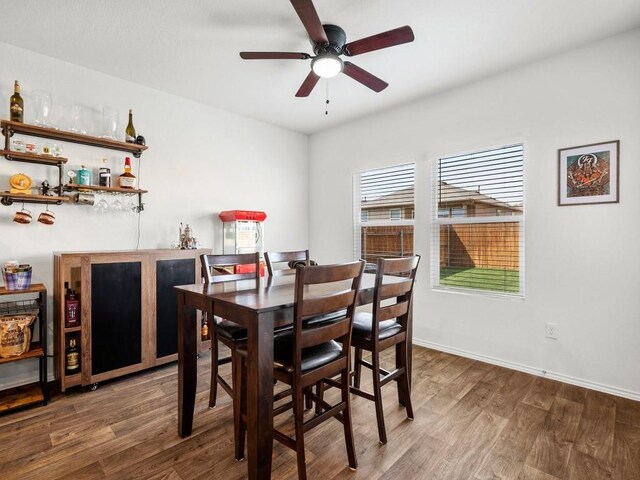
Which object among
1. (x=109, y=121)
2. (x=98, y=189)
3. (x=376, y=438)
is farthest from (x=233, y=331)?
(x=109, y=121)

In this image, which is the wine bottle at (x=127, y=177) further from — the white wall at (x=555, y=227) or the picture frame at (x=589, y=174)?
the picture frame at (x=589, y=174)

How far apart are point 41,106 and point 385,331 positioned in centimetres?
307

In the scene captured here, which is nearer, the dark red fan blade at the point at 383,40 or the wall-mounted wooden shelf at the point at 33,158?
the dark red fan blade at the point at 383,40

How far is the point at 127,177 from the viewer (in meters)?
2.96

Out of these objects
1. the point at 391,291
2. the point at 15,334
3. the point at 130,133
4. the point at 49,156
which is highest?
the point at 130,133

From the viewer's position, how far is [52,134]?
2.61 meters

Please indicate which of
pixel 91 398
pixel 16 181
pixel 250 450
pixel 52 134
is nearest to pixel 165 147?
pixel 52 134

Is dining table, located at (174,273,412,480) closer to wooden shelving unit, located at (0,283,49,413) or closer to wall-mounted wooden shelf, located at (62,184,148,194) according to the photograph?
wooden shelving unit, located at (0,283,49,413)

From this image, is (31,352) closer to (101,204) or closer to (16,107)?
(101,204)

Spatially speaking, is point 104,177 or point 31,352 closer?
point 31,352

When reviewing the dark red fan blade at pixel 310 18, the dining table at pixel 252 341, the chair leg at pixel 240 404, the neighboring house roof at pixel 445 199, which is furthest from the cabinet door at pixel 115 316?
the neighboring house roof at pixel 445 199

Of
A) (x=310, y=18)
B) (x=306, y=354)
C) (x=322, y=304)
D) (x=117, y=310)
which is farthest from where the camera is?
(x=117, y=310)

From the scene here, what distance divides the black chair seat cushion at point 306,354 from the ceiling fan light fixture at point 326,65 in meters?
1.77

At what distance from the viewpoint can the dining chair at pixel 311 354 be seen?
149 cm
